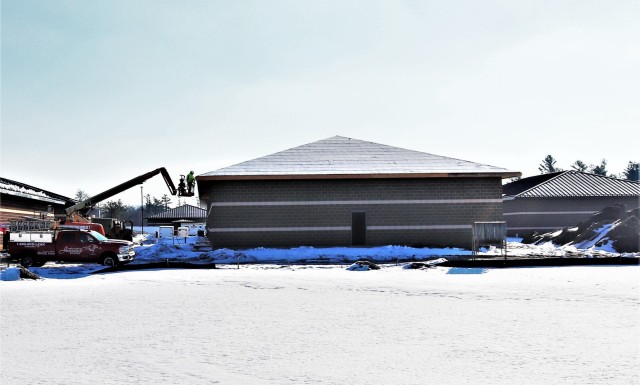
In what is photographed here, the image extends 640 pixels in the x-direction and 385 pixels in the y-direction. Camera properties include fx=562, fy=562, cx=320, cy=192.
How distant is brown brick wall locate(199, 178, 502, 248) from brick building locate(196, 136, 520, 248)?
53 millimetres

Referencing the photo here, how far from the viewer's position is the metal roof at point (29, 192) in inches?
1434

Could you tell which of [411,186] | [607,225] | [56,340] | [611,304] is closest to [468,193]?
[411,186]

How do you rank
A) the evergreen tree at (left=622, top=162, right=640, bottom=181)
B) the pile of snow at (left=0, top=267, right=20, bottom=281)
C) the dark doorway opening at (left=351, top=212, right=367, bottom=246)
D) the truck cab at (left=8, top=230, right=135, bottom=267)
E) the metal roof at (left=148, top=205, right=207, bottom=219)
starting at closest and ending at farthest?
the pile of snow at (left=0, top=267, right=20, bottom=281) → the truck cab at (left=8, top=230, right=135, bottom=267) → the dark doorway opening at (left=351, top=212, right=367, bottom=246) → the metal roof at (left=148, top=205, right=207, bottom=219) → the evergreen tree at (left=622, top=162, right=640, bottom=181)

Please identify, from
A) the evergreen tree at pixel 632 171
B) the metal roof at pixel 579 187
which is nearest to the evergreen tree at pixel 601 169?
the evergreen tree at pixel 632 171

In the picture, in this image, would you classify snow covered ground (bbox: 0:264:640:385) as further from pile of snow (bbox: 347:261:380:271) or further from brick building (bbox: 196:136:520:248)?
brick building (bbox: 196:136:520:248)

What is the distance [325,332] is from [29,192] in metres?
38.2

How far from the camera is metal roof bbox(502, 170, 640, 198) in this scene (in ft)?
150

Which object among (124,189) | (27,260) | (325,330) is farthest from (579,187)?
(325,330)

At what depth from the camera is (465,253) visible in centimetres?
2827

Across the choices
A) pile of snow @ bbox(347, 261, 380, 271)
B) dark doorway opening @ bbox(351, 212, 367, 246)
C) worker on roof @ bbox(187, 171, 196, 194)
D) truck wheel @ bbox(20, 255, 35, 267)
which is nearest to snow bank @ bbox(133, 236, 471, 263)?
dark doorway opening @ bbox(351, 212, 367, 246)

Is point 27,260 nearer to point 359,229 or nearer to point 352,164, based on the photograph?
point 359,229

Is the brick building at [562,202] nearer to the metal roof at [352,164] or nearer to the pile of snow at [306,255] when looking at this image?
the metal roof at [352,164]

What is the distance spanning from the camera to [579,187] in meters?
47.3

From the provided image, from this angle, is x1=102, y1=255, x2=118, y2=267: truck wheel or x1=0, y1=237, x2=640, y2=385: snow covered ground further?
x1=102, y1=255, x2=118, y2=267: truck wheel
